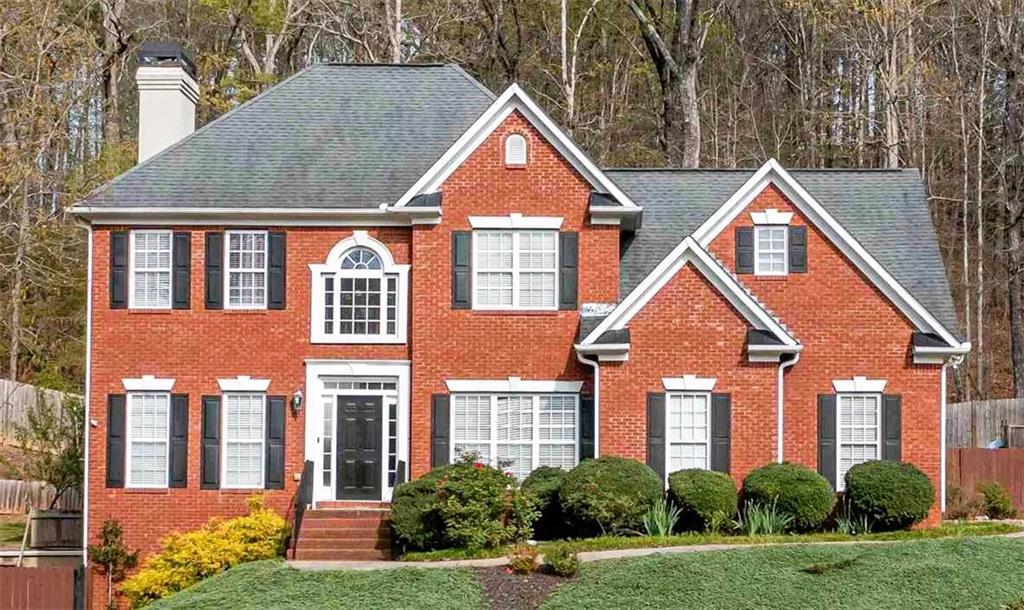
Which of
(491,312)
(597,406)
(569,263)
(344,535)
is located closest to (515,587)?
(344,535)

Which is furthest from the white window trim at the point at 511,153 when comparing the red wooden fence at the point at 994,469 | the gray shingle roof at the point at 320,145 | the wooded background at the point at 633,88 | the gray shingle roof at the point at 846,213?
the red wooden fence at the point at 994,469

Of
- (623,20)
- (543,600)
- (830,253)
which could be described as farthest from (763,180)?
(623,20)

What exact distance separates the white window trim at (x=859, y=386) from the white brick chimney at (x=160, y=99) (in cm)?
1323

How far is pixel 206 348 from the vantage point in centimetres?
2545

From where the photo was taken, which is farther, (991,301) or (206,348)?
(991,301)

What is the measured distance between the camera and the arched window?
25.3 m

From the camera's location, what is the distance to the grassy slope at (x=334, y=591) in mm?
19422

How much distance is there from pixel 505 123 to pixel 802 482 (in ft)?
25.9

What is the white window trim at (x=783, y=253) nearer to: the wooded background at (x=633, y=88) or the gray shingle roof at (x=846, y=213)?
the gray shingle roof at (x=846, y=213)

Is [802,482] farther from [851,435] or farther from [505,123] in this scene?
[505,123]

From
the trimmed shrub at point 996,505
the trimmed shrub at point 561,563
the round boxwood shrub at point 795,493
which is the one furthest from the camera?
the trimmed shrub at point 996,505

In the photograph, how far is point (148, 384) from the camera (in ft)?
83.3

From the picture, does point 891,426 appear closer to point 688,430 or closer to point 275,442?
point 688,430

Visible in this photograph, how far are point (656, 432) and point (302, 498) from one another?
6018 millimetres
